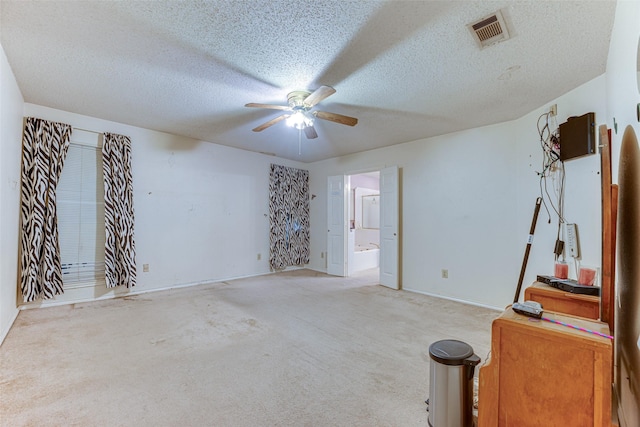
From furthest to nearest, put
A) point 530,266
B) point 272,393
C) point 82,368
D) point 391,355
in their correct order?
1. point 530,266
2. point 391,355
3. point 82,368
4. point 272,393

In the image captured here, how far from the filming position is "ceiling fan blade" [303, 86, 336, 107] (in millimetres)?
2280

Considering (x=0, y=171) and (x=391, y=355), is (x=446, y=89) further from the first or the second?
(x=0, y=171)

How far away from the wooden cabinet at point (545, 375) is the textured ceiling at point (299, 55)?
5.98ft

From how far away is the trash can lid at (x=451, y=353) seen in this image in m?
1.48

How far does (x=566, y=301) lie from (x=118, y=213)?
487 centimetres

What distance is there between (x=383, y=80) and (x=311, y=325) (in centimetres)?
256

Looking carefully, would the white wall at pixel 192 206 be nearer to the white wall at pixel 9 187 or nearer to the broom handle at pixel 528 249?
the white wall at pixel 9 187

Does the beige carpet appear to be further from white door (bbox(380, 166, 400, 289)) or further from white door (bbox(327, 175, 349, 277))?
white door (bbox(327, 175, 349, 277))

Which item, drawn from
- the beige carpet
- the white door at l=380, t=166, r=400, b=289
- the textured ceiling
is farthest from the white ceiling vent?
the white door at l=380, t=166, r=400, b=289

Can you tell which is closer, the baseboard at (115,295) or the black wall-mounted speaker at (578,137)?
the black wall-mounted speaker at (578,137)

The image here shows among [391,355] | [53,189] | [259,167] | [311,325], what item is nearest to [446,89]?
[391,355]

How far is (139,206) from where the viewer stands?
411cm

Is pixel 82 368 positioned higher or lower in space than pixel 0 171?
lower

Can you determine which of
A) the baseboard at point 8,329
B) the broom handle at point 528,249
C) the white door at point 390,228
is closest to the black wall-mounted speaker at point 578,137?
the broom handle at point 528,249
